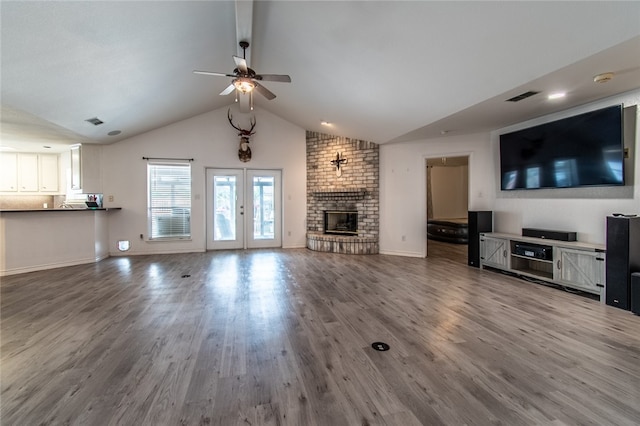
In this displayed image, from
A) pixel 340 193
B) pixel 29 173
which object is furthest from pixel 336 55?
pixel 29 173

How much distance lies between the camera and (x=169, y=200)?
662cm

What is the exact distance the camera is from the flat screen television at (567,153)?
346 cm

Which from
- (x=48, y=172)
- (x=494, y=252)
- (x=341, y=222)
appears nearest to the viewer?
(x=494, y=252)

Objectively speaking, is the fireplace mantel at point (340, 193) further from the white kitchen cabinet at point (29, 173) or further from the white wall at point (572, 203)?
the white kitchen cabinet at point (29, 173)

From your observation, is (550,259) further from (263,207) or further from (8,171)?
(8,171)

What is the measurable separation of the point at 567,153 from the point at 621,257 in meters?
1.57

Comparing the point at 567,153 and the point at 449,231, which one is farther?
the point at 449,231

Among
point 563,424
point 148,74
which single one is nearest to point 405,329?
point 563,424

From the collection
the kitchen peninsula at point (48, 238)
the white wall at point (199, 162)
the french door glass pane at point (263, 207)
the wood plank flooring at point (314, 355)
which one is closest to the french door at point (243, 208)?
the french door glass pane at point (263, 207)

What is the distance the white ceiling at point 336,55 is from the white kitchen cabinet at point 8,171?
8.02ft

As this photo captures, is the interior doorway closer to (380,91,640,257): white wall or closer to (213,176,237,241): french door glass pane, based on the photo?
(380,91,640,257): white wall

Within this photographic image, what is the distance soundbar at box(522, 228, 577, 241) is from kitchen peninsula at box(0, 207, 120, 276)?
7.75 m

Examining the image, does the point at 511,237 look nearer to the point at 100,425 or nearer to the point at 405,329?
the point at 405,329

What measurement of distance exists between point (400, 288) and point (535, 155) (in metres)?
3.01
